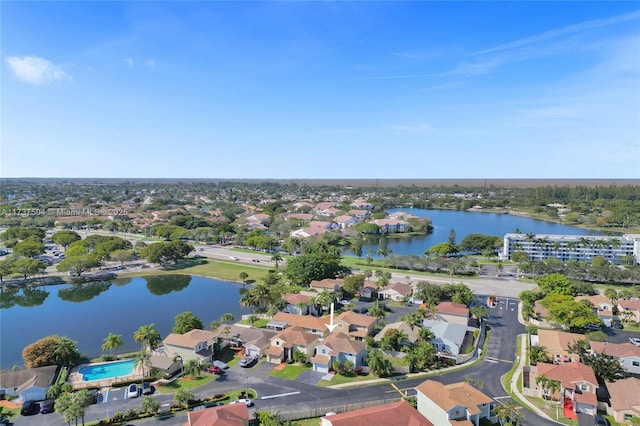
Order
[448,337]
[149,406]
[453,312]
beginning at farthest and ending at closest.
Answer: [453,312] → [448,337] → [149,406]

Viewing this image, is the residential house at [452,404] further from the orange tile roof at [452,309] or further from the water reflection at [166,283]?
the water reflection at [166,283]

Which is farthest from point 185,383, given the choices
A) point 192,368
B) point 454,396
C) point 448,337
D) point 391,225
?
point 391,225

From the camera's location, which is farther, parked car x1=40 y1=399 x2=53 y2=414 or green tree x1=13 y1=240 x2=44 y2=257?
green tree x1=13 y1=240 x2=44 y2=257

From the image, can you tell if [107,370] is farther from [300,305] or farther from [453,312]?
[453,312]

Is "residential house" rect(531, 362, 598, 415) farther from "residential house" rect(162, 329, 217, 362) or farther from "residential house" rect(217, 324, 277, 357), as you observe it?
"residential house" rect(162, 329, 217, 362)

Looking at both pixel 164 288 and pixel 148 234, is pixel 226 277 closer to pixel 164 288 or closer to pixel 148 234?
pixel 164 288

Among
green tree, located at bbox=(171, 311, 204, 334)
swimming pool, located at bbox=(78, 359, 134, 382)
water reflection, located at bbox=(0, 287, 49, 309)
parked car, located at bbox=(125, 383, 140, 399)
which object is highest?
green tree, located at bbox=(171, 311, 204, 334)

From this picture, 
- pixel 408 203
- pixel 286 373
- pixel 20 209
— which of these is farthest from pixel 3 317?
pixel 408 203

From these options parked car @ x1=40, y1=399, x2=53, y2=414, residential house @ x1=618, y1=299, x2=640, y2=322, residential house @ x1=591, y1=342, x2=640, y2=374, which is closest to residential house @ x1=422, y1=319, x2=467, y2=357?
residential house @ x1=591, y1=342, x2=640, y2=374
